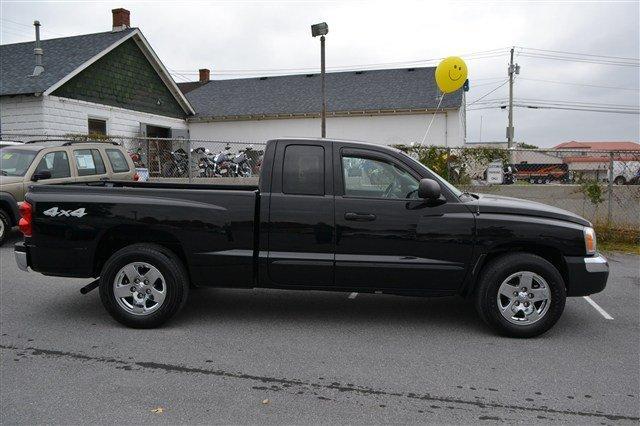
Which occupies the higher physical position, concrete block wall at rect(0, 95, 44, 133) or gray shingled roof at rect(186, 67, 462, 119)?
gray shingled roof at rect(186, 67, 462, 119)

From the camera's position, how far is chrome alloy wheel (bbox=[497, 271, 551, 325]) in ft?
16.5

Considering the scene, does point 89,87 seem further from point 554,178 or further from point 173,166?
point 554,178

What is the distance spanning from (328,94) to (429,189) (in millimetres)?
23295

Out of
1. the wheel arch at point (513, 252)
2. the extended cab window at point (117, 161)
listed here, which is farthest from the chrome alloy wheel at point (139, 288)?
the extended cab window at point (117, 161)

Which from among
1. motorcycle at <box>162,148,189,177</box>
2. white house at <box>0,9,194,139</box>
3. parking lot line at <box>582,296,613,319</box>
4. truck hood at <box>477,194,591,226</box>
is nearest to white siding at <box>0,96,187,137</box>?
white house at <box>0,9,194,139</box>

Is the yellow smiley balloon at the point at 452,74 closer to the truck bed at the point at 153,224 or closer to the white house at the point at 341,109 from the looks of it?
the white house at the point at 341,109

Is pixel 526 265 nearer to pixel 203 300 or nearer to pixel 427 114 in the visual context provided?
pixel 203 300

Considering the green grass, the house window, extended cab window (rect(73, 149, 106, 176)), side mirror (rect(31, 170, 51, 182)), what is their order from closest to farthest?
side mirror (rect(31, 170, 51, 182))
extended cab window (rect(73, 149, 106, 176))
the green grass
the house window

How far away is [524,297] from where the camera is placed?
16.5 ft

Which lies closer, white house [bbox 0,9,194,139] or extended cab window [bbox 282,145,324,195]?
extended cab window [bbox 282,145,324,195]

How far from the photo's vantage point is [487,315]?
5043 mm

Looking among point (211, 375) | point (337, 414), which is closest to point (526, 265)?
point (337, 414)

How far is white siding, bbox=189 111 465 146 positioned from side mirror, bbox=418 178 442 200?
18.3 meters

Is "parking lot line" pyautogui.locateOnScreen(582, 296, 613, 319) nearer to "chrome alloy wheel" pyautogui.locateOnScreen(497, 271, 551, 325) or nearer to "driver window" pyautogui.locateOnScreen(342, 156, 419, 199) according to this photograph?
"chrome alloy wheel" pyautogui.locateOnScreen(497, 271, 551, 325)
